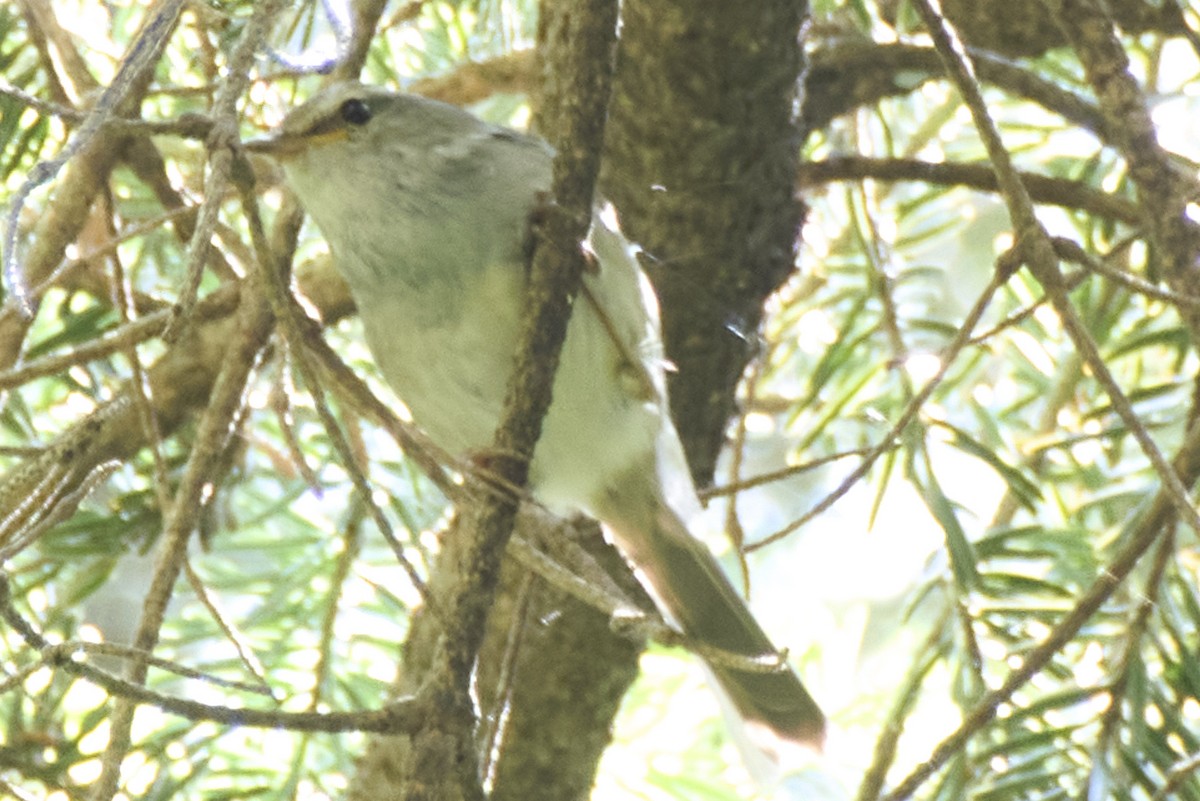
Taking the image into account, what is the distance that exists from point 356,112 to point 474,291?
27cm

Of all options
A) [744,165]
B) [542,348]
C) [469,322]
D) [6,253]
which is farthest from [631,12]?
[6,253]

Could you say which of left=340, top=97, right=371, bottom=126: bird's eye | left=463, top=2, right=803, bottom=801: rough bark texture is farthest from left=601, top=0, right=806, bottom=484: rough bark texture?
left=340, top=97, right=371, bottom=126: bird's eye

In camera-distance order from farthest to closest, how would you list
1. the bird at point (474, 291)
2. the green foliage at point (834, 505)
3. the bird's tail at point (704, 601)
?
the bird's tail at point (704, 601) < the green foliage at point (834, 505) < the bird at point (474, 291)

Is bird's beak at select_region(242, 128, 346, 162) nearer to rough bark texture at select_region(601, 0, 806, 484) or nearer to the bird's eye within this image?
the bird's eye

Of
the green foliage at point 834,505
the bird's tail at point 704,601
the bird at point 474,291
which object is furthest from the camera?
the bird's tail at point 704,601

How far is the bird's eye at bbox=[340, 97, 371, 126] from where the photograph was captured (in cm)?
145

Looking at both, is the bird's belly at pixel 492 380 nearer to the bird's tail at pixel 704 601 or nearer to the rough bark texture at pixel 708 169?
the bird's tail at pixel 704 601

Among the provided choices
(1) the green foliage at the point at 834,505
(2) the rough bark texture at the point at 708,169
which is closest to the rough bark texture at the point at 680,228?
(2) the rough bark texture at the point at 708,169

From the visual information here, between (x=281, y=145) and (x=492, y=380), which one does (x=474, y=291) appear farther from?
(x=281, y=145)

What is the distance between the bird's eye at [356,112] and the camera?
1448mm

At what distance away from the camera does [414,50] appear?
7.13ft

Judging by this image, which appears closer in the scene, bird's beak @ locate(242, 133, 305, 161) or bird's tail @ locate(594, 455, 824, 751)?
bird's beak @ locate(242, 133, 305, 161)

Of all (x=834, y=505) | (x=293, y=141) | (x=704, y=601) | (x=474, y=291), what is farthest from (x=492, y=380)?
(x=834, y=505)

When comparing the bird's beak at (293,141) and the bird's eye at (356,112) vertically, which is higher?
the bird's eye at (356,112)
